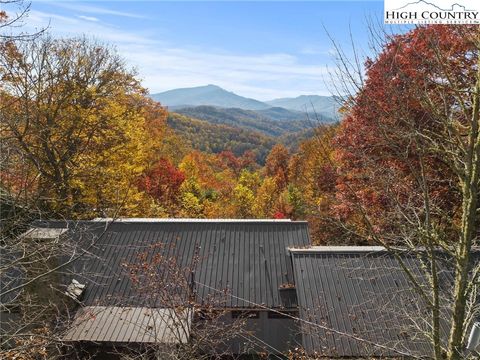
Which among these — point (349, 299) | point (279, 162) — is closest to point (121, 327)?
point (349, 299)

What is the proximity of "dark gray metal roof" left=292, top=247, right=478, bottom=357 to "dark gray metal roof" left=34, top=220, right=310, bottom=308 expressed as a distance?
1104 millimetres

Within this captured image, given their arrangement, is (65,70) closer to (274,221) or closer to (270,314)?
(274,221)

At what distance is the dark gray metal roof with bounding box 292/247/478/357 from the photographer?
949 cm

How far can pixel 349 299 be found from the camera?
10.9 m

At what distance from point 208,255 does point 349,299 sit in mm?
5123

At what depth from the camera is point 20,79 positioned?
→ 1838 centimetres

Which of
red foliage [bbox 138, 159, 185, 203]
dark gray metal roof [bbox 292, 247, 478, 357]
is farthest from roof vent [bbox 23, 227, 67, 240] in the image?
red foliage [bbox 138, 159, 185, 203]

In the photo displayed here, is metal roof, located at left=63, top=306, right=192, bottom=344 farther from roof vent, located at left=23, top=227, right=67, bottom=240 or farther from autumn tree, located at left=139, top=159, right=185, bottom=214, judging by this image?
autumn tree, located at left=139, top=159, right=185, bottom=214

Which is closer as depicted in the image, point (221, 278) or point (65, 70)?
point (221, 278)

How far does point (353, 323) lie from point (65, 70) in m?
18.4

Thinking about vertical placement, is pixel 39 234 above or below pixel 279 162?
above

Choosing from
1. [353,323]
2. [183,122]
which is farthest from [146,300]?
[183,122]

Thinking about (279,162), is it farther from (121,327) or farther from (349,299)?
(121,327)

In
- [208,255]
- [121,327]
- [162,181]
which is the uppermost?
[208,255]
